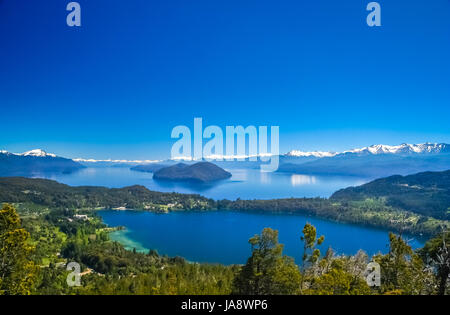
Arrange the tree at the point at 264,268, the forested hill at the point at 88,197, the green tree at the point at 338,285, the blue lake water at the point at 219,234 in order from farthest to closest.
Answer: the forested hill at the point at 88,197, the blue lake water at the point at 219,234, the tree at the point at 264,268, the green tree at the point at 338,285

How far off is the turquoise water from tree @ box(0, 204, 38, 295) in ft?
98.9

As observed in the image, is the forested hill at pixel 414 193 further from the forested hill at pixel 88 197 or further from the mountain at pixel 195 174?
the mountain at pixel 195 174

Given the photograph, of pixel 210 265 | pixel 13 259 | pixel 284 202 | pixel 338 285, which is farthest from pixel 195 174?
pixel 338 285

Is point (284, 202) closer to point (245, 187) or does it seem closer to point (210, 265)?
point (245, 187)

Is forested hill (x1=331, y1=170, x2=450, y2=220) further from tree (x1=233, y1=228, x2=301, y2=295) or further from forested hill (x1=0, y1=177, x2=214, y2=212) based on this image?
tree (x1=233, y1=228, x2=301, y2=295)

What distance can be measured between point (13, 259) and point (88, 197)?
81.2 metres

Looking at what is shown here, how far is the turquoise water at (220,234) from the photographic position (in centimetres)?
3928

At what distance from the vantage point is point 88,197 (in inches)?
3132

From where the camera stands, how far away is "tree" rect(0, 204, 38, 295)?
6.55 meters

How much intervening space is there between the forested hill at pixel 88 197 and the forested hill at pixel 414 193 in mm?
45200

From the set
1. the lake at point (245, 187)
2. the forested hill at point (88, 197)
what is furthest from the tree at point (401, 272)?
the lake at point (245, 187)

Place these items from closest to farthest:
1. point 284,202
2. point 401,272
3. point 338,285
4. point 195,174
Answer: point 338,285 < point 401,272 < point 284,202 < point 195,174
